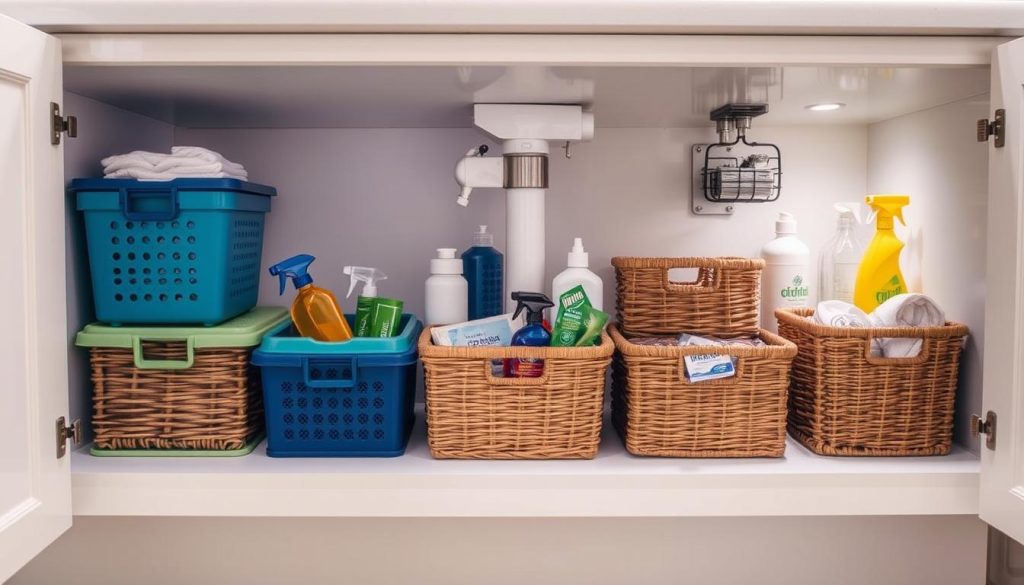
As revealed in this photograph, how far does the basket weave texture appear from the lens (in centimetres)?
106

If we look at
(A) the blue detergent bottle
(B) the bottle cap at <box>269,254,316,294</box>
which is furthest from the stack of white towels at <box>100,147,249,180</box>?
(A) the blue detergent bottle

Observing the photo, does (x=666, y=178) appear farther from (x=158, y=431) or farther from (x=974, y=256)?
(x=158, y=431)

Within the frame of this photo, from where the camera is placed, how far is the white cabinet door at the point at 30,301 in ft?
2.57

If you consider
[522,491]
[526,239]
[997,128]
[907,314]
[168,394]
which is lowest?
[522,491]

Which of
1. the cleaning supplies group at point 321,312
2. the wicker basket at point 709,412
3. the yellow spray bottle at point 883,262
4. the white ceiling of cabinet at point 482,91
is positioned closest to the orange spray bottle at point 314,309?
the cleaning supplies group at point 321,312

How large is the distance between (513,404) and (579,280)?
0.73 ft

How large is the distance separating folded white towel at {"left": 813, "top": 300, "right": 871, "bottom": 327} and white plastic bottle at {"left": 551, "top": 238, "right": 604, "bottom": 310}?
303 millimetres

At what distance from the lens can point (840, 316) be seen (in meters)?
1.10

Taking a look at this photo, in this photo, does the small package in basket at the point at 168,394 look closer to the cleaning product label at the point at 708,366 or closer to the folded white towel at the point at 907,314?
the cleaning product label at the point at 708,366

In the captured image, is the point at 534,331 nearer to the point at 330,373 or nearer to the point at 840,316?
the point at 330,373

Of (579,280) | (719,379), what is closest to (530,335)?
(579,280)

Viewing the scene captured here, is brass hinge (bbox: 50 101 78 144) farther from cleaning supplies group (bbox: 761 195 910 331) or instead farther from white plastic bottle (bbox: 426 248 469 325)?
cleaning supplies group (bbox: 761 195 910 331)

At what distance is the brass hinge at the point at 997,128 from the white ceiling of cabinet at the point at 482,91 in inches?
4.4

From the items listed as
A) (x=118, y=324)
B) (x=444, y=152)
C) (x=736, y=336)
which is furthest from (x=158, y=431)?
(x=736, y=336)
